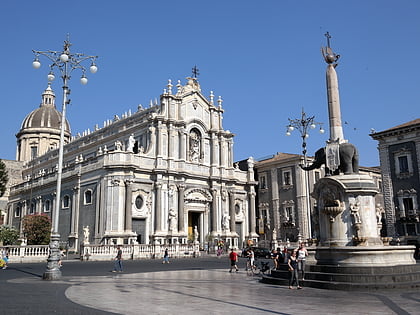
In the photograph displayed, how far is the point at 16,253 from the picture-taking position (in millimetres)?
32094

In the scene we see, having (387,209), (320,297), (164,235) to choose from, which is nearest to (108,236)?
(164,235)

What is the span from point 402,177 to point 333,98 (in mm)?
26532

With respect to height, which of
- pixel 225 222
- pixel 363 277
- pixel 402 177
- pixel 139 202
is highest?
pixel 402 177

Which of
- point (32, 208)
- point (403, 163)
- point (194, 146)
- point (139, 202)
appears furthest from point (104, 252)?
point (403, 163)

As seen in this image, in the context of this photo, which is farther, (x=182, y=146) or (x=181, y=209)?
(x=182, y=146)

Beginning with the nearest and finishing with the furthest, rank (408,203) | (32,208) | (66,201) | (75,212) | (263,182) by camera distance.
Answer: (408,203), (75,212), (66,201), (263,182), (32,208)

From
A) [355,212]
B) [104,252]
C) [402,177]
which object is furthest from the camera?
[402,177]

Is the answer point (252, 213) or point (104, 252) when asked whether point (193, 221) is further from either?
point (104, 252)

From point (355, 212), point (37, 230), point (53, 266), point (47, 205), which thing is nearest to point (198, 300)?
point (355, 212)

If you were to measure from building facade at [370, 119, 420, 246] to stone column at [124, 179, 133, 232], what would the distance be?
25281 mm

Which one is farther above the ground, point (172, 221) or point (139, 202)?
point (139, 202)

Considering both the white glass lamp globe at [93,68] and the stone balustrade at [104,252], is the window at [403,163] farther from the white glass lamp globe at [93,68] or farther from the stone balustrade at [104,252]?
the white glass lamp globe at [93,68]

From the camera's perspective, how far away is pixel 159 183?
44.0 meters

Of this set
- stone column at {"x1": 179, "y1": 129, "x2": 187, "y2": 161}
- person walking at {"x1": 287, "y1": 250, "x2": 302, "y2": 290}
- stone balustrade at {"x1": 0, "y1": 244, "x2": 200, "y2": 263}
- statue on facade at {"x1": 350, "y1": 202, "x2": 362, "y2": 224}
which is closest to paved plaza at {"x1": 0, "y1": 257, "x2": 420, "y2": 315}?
person walking at {"x1": 287, "y1": 250, "x2": 302, "y2": 290}
